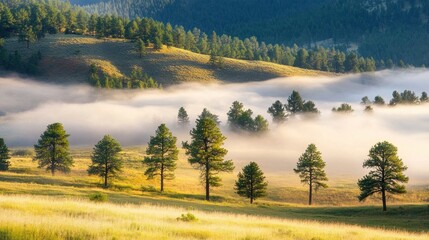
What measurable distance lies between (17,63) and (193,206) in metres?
163

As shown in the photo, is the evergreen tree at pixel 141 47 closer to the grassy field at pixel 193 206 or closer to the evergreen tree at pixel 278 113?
the evergreen tree at pixel 278 113

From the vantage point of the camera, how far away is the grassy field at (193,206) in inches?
656

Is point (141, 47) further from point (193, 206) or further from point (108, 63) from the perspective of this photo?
point (193, 206)

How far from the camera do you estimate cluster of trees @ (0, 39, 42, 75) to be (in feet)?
597

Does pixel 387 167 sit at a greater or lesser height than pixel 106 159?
lesser

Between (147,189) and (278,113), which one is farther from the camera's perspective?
(278,113)

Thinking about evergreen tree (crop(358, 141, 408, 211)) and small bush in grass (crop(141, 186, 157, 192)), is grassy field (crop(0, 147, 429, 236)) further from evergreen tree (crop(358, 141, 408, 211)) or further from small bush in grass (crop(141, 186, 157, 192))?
evergreen tree (crop(358, 141, 408, 211))

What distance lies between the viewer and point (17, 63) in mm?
183125

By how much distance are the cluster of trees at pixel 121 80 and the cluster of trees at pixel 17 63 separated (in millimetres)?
26456

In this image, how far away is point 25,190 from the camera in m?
43.9

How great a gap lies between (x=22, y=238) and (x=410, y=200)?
3032 inches

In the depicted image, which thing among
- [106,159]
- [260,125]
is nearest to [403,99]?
[260,125]

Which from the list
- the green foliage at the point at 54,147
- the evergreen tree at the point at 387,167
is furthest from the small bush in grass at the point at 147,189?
the evergreen tree at the point at 387,167

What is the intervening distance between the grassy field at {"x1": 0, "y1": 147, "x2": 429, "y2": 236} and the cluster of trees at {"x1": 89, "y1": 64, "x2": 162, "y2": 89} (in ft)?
187
